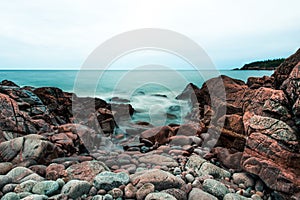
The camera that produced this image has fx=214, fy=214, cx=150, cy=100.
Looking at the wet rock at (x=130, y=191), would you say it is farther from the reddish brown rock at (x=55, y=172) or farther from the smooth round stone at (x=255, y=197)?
the smooth round stone at (x=255, y=197)

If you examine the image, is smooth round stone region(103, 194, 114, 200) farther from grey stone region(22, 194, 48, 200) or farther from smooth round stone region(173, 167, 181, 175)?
smooth round stone region(173, 167, 181, 175)

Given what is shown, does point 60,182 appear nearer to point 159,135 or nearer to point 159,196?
point 159,196

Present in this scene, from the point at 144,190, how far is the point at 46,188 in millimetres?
1418

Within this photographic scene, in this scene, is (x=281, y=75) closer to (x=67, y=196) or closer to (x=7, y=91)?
(x=67, y=196)

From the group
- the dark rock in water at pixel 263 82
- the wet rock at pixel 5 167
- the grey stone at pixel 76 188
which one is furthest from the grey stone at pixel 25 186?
the dark rock in water at pixel 263 82

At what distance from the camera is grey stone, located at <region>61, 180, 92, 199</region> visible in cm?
304

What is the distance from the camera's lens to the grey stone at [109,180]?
3202 millimetres

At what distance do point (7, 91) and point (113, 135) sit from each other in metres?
3.56

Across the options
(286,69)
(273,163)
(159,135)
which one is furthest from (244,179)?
(159,135)

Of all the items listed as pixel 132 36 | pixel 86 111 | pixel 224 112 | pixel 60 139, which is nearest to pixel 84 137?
pixel 60 139

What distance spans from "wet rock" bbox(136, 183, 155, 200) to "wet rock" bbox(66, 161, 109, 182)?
0.85 meters

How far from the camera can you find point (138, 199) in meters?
2.97

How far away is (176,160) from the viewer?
452 centimetres

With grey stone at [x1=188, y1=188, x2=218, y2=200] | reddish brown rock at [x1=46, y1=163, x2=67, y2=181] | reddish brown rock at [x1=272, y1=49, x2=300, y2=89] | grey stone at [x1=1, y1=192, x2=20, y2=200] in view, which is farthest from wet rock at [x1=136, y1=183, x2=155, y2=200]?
reddish brown rock at [x1=272, y1=49, x2=300, y2=89]
